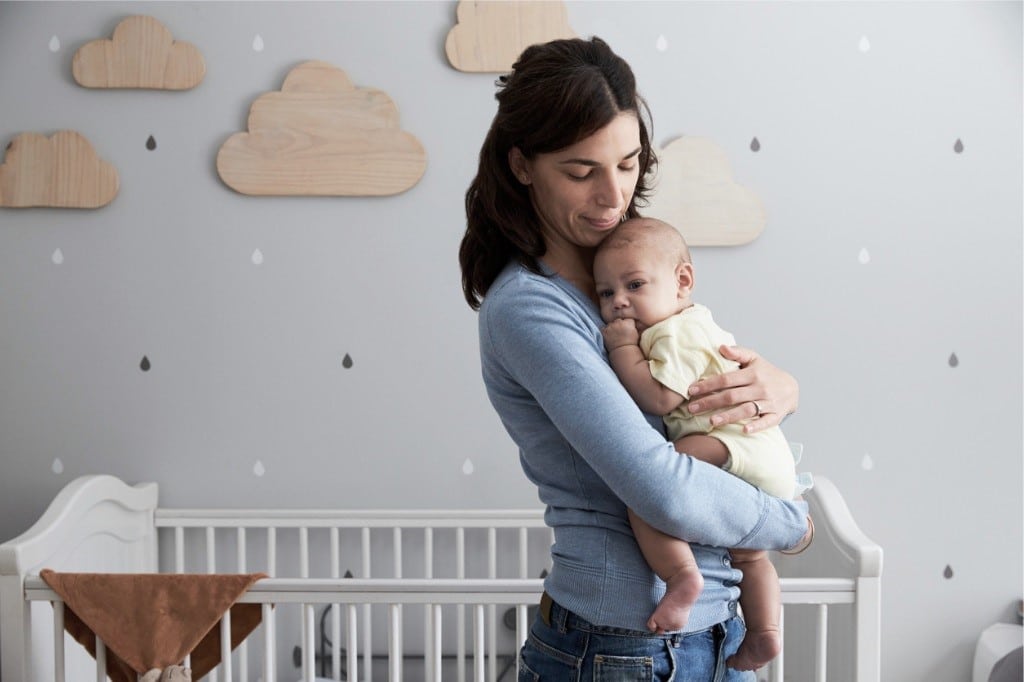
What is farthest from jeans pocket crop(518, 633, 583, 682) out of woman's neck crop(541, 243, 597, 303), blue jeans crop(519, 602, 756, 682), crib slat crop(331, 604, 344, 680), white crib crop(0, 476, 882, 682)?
crib slat crop(331, 604, 344, 680)

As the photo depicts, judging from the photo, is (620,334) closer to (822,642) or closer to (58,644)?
(822,642)

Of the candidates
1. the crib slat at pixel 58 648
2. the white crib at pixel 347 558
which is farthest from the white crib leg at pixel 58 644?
the white crib at pixel 347 558

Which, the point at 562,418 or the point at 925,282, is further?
the point at 925,282

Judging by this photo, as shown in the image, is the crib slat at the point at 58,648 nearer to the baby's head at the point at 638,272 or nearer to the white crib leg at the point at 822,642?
the baby's head at the point at 638,272

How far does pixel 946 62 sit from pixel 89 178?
1768 millimetres

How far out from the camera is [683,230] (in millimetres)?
2127

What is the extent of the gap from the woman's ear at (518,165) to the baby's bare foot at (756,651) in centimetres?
53

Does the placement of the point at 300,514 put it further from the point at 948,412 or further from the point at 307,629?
the point at 948,412

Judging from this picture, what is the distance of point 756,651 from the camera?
1.08 metres

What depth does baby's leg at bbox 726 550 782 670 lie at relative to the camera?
1077mm

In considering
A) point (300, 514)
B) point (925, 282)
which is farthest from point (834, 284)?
point (300, 514)

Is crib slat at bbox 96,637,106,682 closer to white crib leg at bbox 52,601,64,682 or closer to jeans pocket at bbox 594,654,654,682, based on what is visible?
white crib leg at bbox 52,601,64,682

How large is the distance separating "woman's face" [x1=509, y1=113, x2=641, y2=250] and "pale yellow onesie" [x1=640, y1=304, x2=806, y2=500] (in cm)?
13

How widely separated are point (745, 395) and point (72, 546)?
53.5 inches
